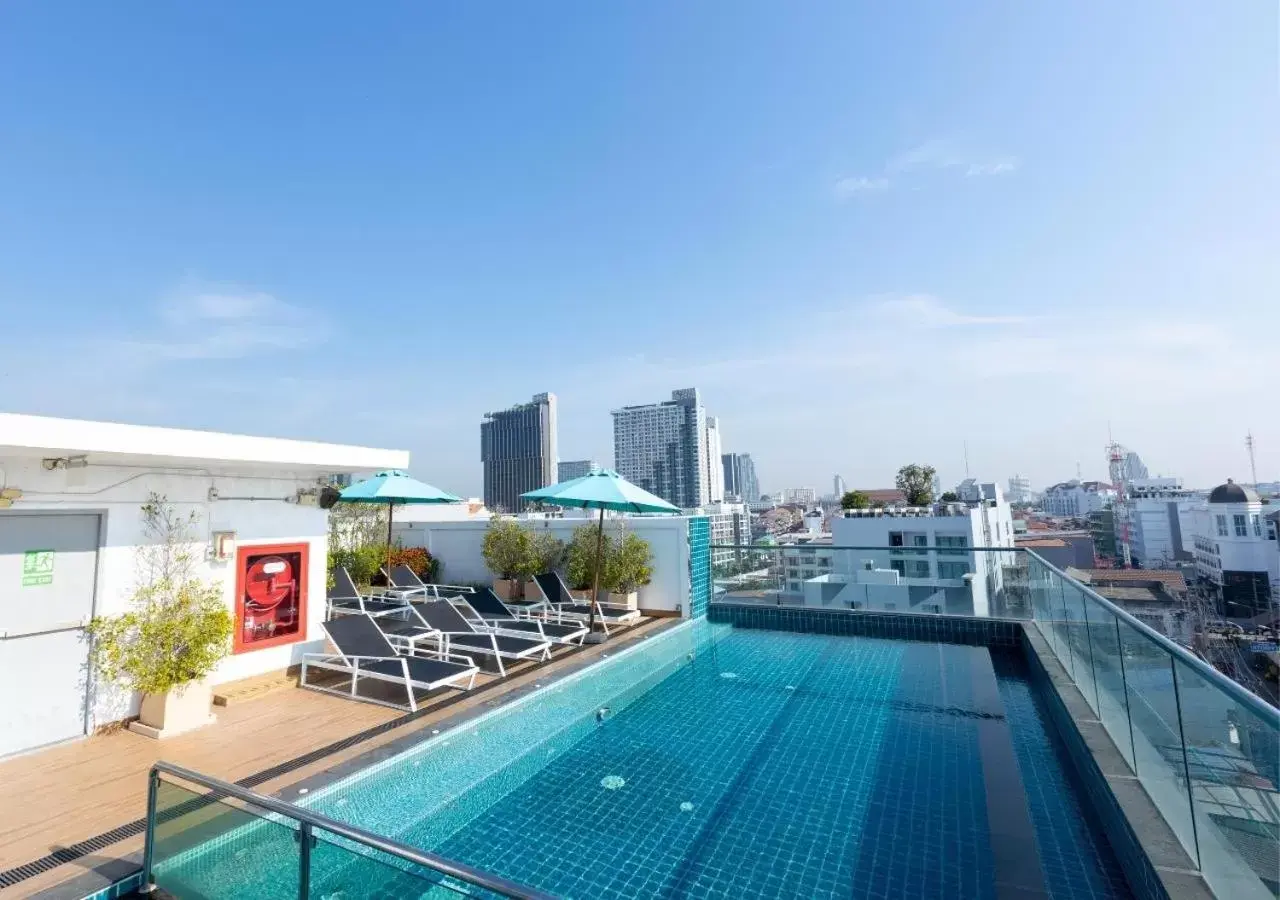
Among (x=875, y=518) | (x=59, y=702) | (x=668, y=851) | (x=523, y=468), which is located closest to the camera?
(x=668, y=851)

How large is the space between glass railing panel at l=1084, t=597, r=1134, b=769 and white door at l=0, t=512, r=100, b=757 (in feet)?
26.8

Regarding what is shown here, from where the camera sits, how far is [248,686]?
5953 millimetres

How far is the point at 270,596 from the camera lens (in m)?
6.51

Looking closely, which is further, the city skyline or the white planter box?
the city skyline

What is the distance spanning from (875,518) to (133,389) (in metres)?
34.8

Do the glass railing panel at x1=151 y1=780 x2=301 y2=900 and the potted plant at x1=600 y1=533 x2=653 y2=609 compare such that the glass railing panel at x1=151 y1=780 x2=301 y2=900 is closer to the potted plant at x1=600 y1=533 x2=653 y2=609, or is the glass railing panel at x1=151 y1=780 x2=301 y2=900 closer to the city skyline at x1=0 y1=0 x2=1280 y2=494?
the city skyline at x1=0 y1=0 x2=1280 y2=494

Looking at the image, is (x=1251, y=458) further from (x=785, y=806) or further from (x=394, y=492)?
(x=394, y=492)

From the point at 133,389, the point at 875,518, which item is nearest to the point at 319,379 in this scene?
the point at 133,389

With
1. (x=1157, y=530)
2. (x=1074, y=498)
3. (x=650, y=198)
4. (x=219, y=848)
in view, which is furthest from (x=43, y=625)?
(x=1074, y=498)

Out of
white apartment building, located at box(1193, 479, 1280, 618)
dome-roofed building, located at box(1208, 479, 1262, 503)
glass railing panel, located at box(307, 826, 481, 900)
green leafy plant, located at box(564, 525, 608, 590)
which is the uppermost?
dome-roofed building, located at box(1208, 479, 1262, 503)

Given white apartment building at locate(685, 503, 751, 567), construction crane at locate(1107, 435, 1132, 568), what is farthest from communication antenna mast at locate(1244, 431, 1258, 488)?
white apartment building at locate(685, 503, 751, 567)

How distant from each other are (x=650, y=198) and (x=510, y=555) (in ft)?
25.6

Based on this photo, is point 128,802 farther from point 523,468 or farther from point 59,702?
point 523,468

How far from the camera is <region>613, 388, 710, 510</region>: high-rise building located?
363ft
